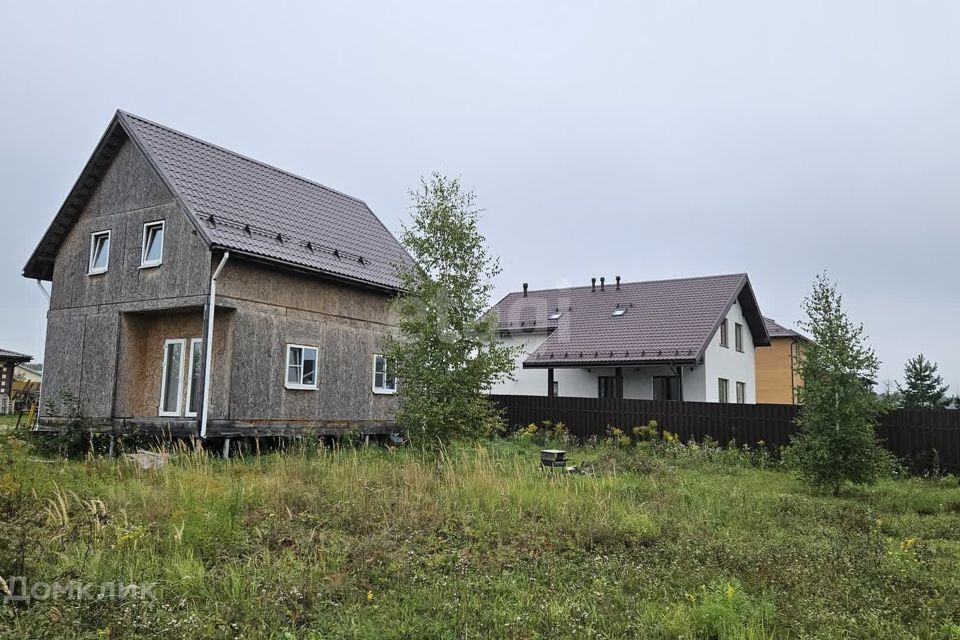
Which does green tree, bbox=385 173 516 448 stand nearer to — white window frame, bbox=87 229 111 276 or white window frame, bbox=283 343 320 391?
white window frame, bbox=283 343 320 391

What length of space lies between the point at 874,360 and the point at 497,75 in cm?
846

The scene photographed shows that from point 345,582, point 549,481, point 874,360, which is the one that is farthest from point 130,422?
point 874,360

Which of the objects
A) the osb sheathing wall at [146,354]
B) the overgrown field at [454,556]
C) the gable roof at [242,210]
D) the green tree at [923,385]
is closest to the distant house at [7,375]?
the gable roof at [242,210]

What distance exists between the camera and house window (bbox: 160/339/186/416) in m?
15.5

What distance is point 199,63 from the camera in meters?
13.2

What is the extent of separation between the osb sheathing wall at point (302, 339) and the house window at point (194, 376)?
34.7 inches

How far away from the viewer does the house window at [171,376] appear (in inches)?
609

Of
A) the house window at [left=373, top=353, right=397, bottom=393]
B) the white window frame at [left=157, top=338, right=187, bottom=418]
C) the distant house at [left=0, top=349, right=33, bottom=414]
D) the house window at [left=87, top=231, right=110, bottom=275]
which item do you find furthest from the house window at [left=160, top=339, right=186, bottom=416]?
the distant house at [left=0, top=349, right=33, bottom=414]

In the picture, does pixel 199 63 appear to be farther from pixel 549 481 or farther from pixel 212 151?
pixel 549 481

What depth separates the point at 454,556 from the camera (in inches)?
255

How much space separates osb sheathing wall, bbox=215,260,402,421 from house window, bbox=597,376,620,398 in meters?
8.99

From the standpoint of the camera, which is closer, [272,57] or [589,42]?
[589,42]

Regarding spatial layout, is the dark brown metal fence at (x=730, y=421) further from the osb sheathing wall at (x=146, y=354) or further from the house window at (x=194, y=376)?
the osb sheathing wall at (x=146, y=354)

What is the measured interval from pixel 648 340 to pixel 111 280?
15.7m
